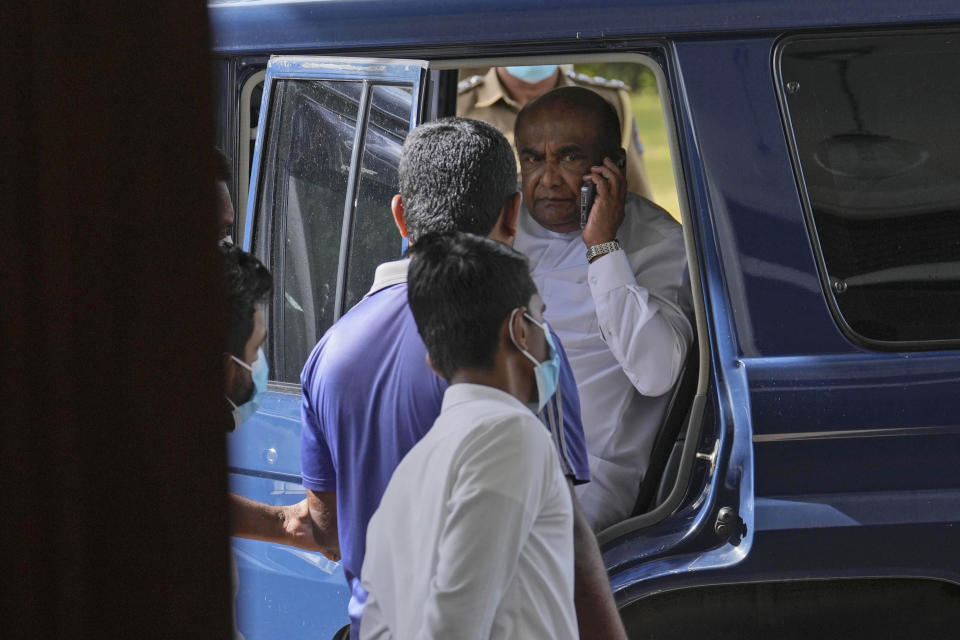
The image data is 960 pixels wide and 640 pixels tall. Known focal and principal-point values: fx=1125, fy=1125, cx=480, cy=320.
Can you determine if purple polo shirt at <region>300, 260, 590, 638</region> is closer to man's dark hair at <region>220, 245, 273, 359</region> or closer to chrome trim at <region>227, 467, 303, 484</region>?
man's dark hair at <region>220, 245, 273, 359</region>

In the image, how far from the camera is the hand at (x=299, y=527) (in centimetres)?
222

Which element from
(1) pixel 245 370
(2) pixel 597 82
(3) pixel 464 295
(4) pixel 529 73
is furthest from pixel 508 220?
(2) pixel 597 82

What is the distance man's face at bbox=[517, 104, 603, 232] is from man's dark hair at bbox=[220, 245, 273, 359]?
1.19m

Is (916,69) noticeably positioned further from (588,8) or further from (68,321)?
(68,321)

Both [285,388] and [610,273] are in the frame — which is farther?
[285,388]

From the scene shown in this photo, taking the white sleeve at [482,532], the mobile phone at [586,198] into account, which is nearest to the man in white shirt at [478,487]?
the white sleeve at [482,532]

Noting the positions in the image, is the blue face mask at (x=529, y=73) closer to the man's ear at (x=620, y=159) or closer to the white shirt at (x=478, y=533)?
the man's ear at (x=620, y=159)

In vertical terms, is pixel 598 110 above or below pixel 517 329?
above

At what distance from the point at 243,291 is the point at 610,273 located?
95cm

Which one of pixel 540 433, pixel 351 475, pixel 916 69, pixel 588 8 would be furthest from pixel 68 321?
pixel 916 69

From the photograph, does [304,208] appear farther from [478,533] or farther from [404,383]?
[478,533]

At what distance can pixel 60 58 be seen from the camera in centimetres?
66

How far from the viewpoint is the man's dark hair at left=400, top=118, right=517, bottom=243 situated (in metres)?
1.92

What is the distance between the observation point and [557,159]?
3.04m
